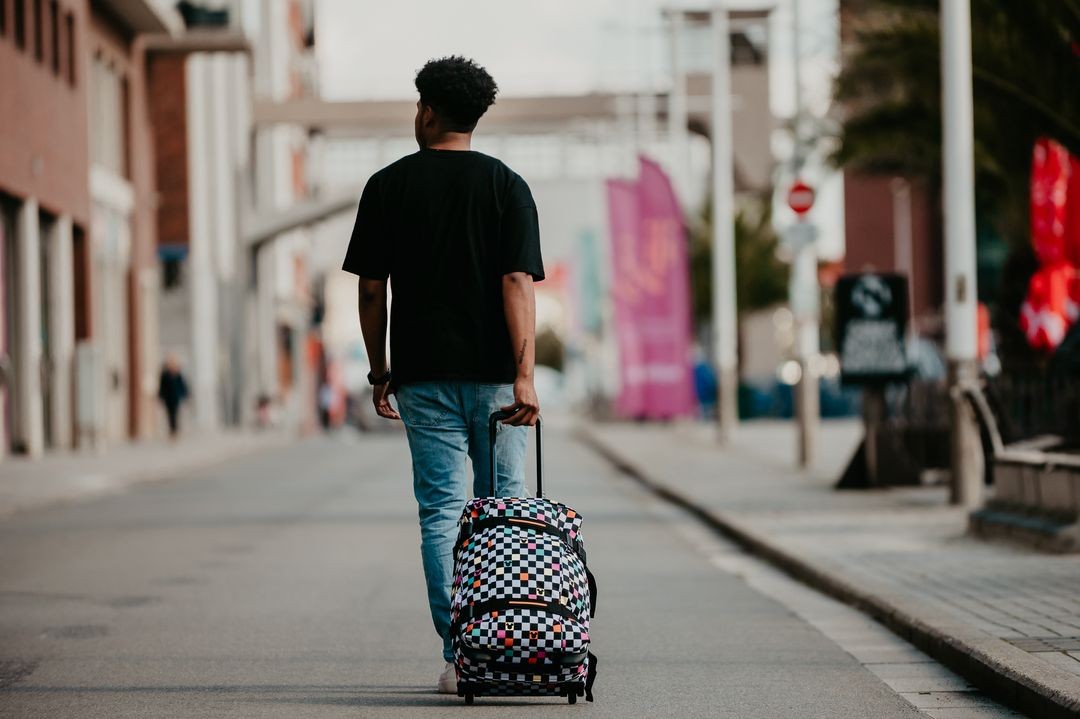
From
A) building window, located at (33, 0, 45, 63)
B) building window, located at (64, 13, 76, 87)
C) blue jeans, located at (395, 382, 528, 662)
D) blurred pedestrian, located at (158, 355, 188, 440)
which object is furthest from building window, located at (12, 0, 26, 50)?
blue jeans, located at (395, 382, 528, 662)

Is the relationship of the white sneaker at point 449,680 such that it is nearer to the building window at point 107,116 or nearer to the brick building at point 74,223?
the brick building at point 74,223

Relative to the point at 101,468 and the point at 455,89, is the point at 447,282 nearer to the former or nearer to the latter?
the point at 455,89

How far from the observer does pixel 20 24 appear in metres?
31.9

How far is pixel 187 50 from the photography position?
1746 inches

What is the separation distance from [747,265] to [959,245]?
4479 centimetres

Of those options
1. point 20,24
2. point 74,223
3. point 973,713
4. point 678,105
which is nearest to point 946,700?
point 973,713

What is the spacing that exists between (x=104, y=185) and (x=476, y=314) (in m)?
34.0

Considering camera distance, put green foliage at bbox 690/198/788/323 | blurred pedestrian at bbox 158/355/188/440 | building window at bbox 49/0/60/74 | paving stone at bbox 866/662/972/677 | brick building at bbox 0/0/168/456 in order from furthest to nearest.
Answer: green foliage at bbox 690/198/788/323 < blurred pedestrian at bbox 158/355/188/440 < building window at bbox 49/0/60/74 < brick building at bbox 0/0/168/456 < paving stone at bbox 866/662/972/677

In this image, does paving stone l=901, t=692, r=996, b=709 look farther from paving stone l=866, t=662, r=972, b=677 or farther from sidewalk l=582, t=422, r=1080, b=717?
paving stone l=866, t=662, r=972, b=677

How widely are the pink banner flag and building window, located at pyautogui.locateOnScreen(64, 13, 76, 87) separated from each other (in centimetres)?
1062

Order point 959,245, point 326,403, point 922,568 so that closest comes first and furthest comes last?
point 922,568, point 959,245, point 326,403

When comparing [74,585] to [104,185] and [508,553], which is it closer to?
[508,553]

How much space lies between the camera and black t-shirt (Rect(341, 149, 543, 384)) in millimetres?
6547

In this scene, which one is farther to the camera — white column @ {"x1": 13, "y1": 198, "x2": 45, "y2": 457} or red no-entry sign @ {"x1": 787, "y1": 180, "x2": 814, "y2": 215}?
white column @ {"x1": 13, "y1": 198, "x2": 45, "y2": 457}
